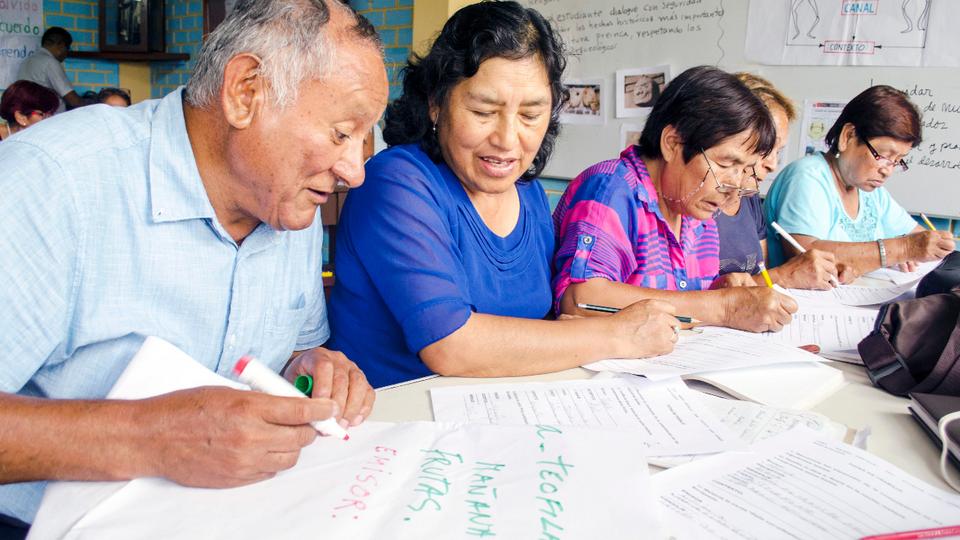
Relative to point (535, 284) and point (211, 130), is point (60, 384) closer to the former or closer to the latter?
point (211, 130)

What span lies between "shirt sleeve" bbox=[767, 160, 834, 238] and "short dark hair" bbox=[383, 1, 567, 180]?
1555 mm

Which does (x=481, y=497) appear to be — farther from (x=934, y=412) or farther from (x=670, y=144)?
(x=670, y=144)

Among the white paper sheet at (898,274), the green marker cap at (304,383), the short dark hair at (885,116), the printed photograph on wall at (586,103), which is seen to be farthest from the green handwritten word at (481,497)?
the printed photograph on wall at (586,103)

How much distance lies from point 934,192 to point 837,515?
2.79 metres

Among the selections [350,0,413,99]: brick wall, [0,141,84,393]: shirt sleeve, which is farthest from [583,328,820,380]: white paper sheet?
[350,0,413,99]: brick wall

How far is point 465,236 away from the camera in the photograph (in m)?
1.42

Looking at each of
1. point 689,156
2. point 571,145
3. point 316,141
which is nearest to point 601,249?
point 689,156

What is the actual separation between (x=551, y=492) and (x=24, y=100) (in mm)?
4600

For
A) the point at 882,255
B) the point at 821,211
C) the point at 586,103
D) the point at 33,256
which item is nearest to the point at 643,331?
the point at 33,256

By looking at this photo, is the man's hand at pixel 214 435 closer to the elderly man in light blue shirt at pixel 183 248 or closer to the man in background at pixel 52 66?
the elderly man in light blue shirt at pixel 183 248

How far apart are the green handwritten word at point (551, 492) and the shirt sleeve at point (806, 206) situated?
7.38 ft

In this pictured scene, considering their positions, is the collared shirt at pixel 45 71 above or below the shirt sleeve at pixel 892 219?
above

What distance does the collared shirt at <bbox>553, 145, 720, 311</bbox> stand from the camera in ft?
5.35

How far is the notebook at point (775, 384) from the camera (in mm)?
1106
